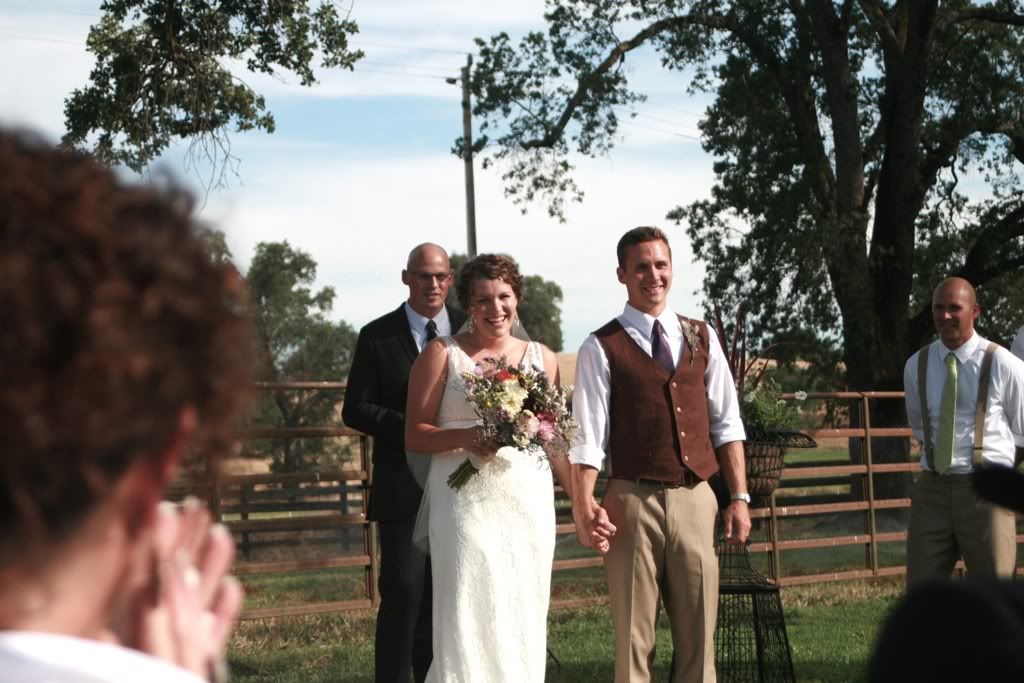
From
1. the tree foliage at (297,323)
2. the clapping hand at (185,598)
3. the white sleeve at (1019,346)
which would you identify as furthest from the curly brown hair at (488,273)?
the tree foliage at (297,323)

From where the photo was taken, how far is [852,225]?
20.9 meters

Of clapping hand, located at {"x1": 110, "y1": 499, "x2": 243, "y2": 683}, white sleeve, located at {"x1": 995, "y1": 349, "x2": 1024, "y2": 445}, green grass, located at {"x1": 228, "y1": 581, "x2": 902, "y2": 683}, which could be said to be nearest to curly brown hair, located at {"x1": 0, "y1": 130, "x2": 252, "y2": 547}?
clapping hand, located at {"x1": 110, "y1": 499, "x2": 243, "y2": 683}

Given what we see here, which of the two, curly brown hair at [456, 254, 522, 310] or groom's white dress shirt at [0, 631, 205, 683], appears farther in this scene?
curly brown hair at [456, 254, 522, 310]

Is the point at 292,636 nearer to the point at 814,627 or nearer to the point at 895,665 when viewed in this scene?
the point at 814,627

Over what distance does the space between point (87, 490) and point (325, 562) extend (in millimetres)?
10664

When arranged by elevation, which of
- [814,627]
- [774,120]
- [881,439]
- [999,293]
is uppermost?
[774,120]

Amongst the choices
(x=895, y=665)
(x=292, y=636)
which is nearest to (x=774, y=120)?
(x=292, y=636)

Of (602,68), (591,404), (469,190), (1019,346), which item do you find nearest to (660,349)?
(591,404)

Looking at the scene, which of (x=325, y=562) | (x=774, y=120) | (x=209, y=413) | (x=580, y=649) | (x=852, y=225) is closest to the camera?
(x=209, y=413)

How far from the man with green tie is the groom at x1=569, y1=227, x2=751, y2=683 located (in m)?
2.24

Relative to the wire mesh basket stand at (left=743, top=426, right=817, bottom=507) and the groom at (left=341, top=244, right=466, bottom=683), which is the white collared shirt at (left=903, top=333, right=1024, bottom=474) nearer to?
the wire mesh basket stand at (left=743, top=426, right=817, bottom=507)

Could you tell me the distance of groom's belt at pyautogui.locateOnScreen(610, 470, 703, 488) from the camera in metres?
6.43

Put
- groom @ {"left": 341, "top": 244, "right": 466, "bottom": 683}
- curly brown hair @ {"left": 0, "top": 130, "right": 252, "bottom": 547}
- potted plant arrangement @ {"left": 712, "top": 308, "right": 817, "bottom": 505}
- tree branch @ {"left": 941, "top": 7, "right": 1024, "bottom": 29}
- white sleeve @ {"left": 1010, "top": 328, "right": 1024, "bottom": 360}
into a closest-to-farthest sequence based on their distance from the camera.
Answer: curly brown hair @ {"left": 0, "top": 130, "right": 252, "bottom": 547} < groom @ {"left": 341, "top": 244, "right": 466, "bottom": 683} < potted plant arrangement @ {"left": 712, "top": 308, "right": 817, "bottom": 505} < white sleeve @ {"left": 1010, "top": 328, "right": 1024, "bottom": 360} < tree branch @ {"left": 941, "top": 7, "right": 1024, "bottom": 29}

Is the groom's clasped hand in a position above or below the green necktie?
below
